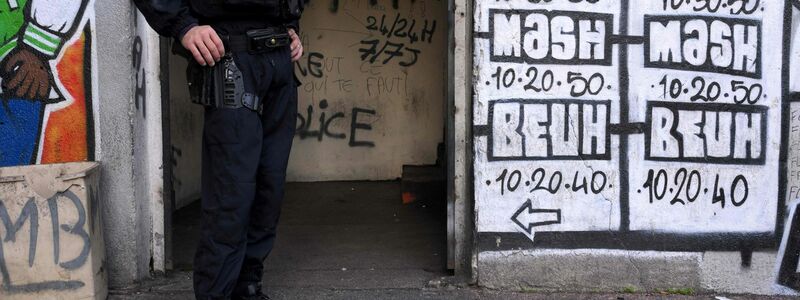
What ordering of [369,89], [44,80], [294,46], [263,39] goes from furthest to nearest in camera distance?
[369,89], [44,80], [294,46], [263,39]

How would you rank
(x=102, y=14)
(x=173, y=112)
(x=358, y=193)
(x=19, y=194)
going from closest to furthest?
(x=19, y=194) < (x=102, y=14) < (x=173, y=112) < (x=358, y=193)

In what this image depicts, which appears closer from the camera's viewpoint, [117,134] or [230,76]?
[230,76]

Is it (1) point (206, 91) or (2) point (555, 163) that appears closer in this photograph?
(1) point (206, 91)

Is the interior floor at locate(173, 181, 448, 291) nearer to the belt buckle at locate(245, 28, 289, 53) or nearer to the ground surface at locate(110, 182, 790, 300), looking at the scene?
the ground surface at locate(110, 182, 790, 300)

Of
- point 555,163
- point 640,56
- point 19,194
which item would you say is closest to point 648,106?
point 640,56

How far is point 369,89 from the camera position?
7.98m

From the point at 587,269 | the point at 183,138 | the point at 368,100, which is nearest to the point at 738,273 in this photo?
the point at 587,269

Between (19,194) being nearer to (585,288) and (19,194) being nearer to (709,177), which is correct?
(585,288)

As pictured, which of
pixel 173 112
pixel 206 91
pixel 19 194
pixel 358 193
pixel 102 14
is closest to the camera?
pixel 206 91

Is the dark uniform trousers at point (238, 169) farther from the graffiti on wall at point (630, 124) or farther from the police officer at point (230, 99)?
the graffiti on wall at point (630, 124)

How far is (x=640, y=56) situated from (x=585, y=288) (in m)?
1.20

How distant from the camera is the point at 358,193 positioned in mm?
7332

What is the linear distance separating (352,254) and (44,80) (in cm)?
202

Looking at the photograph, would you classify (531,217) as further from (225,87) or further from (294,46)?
(225,87)
